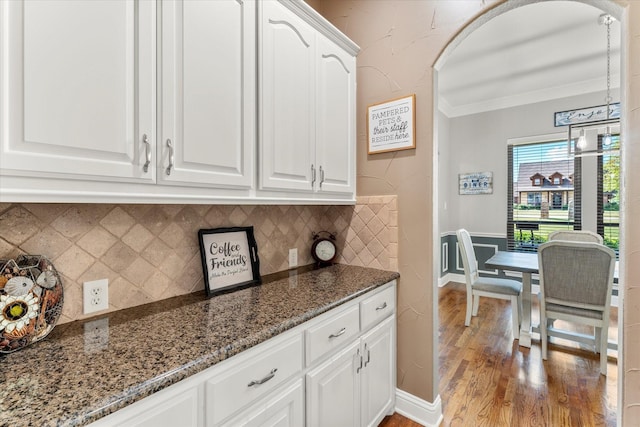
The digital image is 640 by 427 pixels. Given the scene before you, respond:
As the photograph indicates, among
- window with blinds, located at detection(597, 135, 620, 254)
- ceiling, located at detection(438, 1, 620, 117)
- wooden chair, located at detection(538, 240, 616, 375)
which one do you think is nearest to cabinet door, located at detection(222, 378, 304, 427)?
wooden chair, located at detection(538, 240, 616, 375)

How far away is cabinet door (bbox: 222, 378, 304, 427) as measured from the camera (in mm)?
971

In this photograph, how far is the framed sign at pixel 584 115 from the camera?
3.66 meters

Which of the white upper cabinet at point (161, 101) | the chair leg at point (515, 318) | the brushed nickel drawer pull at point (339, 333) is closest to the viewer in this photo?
the white upper cabinet at point (161, 101)

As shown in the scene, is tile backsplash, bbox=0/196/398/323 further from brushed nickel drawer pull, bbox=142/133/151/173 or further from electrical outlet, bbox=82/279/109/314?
brushed nickel drawer pull, bbox=142/133/151/173

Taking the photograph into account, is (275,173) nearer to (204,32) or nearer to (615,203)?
(204,32)

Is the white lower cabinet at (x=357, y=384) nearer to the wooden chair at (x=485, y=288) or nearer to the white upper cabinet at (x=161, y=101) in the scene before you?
the white upper cabinet at (x=161, y=101)

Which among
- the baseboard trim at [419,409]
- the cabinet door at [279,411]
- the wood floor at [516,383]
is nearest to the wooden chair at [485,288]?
the wood floor at [516,383]

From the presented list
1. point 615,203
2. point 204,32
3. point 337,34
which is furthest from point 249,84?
point 615,203

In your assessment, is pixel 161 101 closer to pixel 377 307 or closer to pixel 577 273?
pixel 377 307

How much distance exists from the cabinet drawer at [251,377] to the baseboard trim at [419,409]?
1.08 metres

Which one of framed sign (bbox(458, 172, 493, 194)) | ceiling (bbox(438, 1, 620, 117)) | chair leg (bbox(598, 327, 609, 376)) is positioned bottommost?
chair leg (bbox(598, 327, 609, 376))

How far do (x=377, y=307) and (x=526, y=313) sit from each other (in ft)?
6.73

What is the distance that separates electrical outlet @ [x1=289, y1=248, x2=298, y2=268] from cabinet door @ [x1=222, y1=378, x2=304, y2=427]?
860mm

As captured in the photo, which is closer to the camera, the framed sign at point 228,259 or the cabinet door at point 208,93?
the cabinet door at point 208,93
